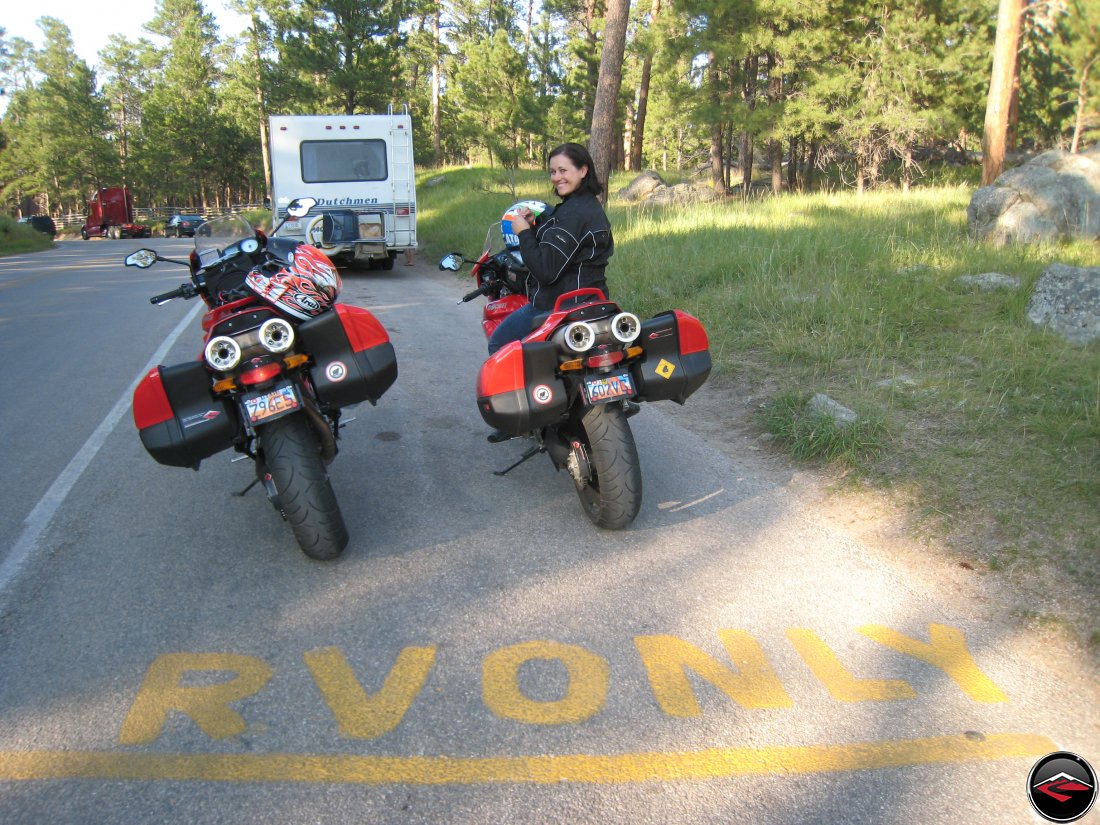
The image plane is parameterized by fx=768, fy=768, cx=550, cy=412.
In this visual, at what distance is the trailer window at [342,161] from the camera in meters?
15.3

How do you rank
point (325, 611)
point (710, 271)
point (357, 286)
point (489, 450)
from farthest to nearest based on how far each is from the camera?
point (357, 286) < point (710, 271) < point (489, 450) < point (325, 611)

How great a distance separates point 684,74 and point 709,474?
24952 millimetres

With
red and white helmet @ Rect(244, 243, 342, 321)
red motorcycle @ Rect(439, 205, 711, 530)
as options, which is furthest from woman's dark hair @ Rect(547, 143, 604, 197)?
red and white helmet @ Rect(244, 243, 342, 321)

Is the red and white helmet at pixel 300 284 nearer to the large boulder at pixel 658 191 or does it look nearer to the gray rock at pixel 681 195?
the gray rock at pixel 681 195

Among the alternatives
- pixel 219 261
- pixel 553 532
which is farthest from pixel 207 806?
pixel 219 261

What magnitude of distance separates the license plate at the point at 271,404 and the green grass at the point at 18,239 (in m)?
28.8

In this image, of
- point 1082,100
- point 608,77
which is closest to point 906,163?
point 1082,100

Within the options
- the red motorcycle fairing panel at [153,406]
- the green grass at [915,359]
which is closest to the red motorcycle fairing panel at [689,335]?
the green grass at [915,359]

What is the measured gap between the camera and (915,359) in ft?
20.6

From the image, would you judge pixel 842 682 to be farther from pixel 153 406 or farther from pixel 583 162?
pixel 153 406

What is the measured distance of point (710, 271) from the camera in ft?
30.6

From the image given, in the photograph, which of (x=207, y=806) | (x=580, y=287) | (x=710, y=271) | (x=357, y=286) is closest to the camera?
(x=207, y=806)

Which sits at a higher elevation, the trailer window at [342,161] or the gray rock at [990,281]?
the trailer window at [342,161]

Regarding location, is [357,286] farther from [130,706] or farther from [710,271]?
[130,706]
